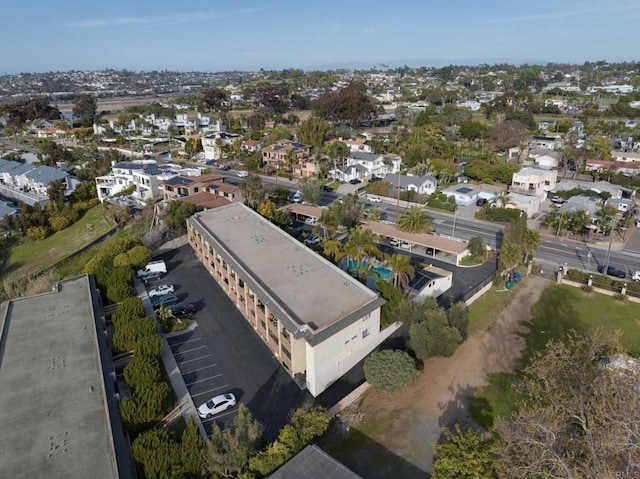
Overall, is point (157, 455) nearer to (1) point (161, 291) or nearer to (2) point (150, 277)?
(1) point (161, 291)

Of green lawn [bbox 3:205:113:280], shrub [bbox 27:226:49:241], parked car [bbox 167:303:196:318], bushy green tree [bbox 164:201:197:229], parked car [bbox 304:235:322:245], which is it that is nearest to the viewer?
parked car [bbox 167:303:196:318]

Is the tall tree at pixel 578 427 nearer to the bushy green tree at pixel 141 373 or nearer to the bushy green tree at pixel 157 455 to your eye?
the bushy green tree at pixel 157 455

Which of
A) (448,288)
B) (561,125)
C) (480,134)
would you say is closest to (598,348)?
(448,288)

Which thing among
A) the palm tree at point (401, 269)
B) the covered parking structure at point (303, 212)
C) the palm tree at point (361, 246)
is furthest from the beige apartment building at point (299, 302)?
the covered parking structure at point (303, 212)

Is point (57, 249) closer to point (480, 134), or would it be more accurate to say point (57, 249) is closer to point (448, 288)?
point (448, 288)

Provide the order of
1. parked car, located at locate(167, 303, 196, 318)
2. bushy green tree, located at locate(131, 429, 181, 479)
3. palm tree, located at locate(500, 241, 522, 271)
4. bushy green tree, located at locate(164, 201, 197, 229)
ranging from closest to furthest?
1. bushy green tree, located at locate(131, 429, 181, 479)
2. parked car, located at locate(167, 303, 196, 318)
3. palm tree, located at locate(500, 241, 522, 271)
4. bushy green tree, located at locate(164, 201, 197, 229)

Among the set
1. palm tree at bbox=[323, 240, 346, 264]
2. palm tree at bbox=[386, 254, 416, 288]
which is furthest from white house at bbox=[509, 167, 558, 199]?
palm tree at bbox=[323, 240, 346, 264]

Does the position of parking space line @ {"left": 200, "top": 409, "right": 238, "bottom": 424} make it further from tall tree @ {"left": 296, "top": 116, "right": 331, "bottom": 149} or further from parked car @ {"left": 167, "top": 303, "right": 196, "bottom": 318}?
tall tree @ {"left": 296, "top": 116, "right": 331, "bottom": 149}
